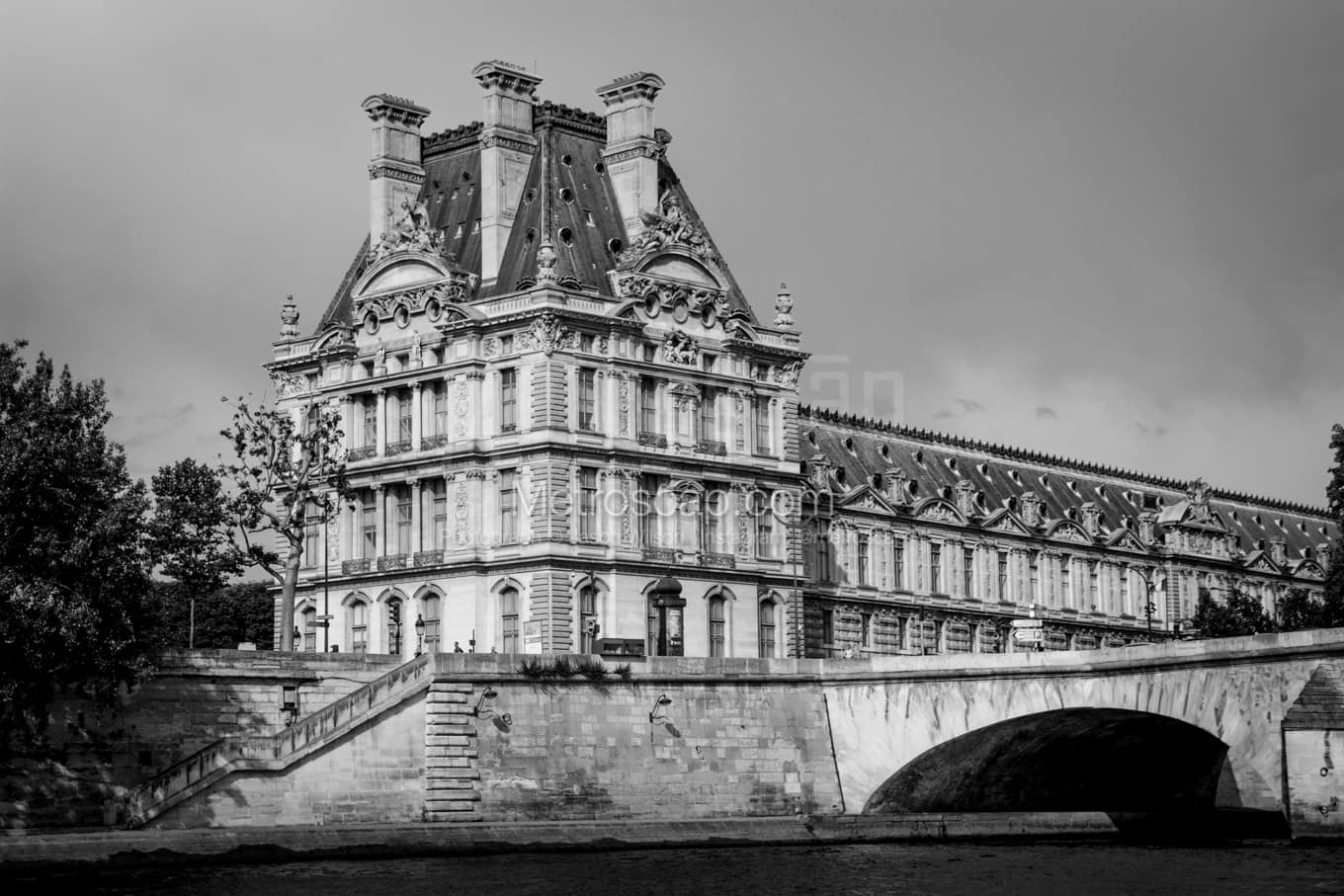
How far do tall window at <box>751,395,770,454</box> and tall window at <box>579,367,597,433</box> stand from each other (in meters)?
Answer: 9.02

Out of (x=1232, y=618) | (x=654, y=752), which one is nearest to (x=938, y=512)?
(x=1232, y=618)

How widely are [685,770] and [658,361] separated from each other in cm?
2484

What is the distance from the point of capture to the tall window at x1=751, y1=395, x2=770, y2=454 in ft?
358

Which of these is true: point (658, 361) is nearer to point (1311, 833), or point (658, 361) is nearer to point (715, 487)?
point (715, 487)

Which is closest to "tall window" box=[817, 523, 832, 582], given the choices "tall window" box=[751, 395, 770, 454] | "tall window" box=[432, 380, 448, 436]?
"tall window" box=[751, 395, 770, 454]

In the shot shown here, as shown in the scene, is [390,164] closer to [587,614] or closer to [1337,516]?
[587,614]

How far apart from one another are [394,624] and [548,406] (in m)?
11.5

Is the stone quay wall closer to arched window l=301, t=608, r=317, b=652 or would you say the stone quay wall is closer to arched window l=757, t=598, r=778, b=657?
arched window l=301, t=608, r=317, b=652

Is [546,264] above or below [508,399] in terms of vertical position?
Result: above

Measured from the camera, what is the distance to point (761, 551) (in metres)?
108

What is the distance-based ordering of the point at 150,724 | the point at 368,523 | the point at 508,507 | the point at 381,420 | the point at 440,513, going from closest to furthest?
the point at 150,724 < the point at 508,507 < the point at 440,513 < the point at 381,420 < the point at 368,523

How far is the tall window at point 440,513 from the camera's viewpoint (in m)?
104

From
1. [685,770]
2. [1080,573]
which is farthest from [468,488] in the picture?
[1080,573]

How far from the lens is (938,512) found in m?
131
